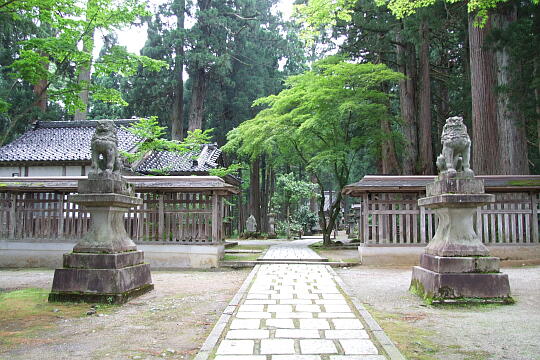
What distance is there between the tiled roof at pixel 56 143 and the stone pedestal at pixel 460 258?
1568 cm

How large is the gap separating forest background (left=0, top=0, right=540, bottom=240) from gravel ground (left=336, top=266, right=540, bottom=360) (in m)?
6.36

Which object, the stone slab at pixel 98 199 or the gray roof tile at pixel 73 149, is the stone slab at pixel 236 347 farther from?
the gray roof tile at pixel 73 149

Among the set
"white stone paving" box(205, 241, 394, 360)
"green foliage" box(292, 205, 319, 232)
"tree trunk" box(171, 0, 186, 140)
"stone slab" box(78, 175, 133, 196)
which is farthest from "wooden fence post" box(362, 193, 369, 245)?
"green foliage" box(292, 205, 319, 232)

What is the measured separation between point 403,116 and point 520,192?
788 cm

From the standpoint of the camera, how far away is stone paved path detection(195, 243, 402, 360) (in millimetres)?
4160

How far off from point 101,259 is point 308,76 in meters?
12.2

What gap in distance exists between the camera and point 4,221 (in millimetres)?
13039

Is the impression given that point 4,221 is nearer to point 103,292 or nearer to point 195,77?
point 103,292

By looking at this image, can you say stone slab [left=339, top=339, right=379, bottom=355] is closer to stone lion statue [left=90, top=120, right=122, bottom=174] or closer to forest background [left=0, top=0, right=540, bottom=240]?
stone lion statue [left=90, top=120, right=122, bottom=174]

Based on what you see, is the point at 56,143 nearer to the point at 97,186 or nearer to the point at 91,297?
the point at 97,186

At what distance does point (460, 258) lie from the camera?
21.8 feet

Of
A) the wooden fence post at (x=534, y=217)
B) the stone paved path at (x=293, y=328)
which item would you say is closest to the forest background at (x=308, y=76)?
the wooden fence post at (x=534, y=217)

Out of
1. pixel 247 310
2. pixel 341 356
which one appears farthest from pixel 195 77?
pixel 341 356

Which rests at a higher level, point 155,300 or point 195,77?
point 195,77
